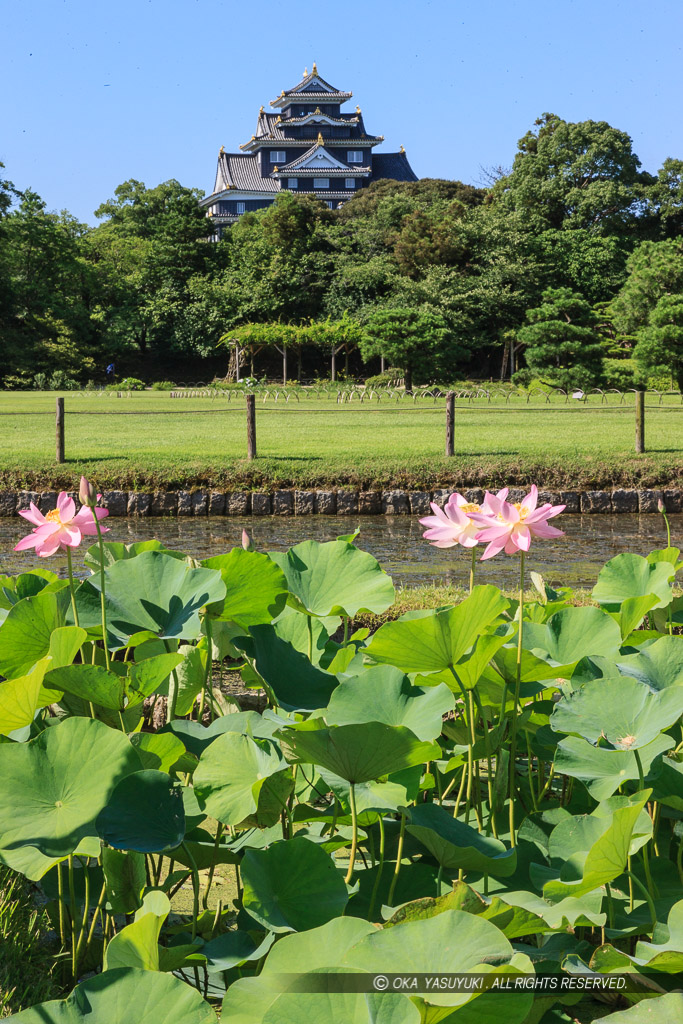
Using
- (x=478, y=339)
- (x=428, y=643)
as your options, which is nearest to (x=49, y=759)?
(x=428, y=643)

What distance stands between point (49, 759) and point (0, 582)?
0.96 m

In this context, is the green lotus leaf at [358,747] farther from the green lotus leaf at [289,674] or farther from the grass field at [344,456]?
the grass field at [344,456]

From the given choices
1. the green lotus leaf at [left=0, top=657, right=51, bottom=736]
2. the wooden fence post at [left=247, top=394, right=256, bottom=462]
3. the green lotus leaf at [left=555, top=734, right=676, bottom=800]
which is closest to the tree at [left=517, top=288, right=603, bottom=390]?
the wooden fence post at [left=247, top=394, right=256, bottom=462]

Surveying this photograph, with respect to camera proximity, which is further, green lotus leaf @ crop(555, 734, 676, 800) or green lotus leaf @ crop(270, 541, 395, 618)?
A: green lotus leaf @ crop(270, 541, 395, 618)

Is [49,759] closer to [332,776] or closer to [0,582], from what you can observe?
[332,776]

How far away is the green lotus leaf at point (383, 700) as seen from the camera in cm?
121

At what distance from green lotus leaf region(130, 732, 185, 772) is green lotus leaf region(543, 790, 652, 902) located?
0.56 metres

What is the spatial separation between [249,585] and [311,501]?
664 centimetres

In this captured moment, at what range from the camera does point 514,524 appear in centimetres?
138

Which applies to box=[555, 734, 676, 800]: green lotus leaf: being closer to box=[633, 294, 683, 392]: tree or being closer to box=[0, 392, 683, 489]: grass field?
box=[0, 392, 683, 489]: grass field

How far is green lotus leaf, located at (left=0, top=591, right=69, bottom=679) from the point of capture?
1.44 meters

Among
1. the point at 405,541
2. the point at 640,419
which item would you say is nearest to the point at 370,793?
the point at 405,541

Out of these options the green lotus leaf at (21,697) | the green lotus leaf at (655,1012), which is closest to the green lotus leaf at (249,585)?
the green lotus leaf at (21,697)

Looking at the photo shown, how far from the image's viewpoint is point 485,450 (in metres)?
9.70
